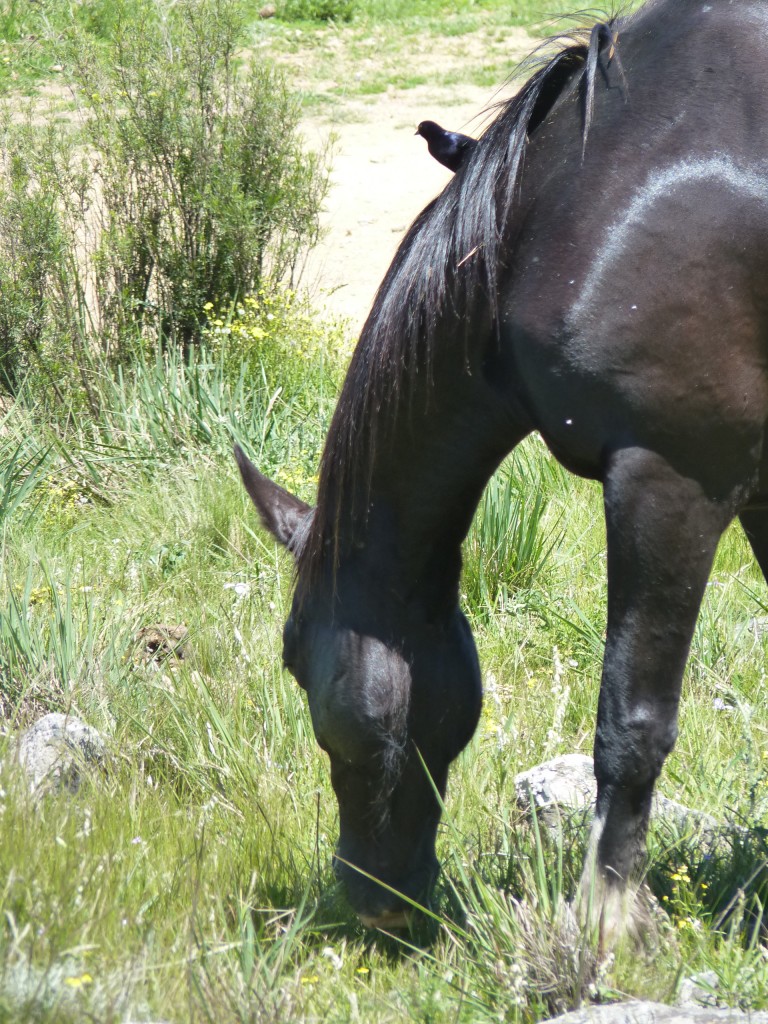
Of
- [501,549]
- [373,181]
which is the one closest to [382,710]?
[501,549]

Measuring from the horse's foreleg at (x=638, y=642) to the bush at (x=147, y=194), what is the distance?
4373 millimetres

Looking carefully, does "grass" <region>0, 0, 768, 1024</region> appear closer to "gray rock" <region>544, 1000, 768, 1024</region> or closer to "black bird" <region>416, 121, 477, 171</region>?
"gray rock" <region>544, 1000, 768, 1024</region>

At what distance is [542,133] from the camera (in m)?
2.48

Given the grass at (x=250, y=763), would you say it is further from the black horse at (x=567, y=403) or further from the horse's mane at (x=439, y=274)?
the horse's mane at (x=439, y=274)

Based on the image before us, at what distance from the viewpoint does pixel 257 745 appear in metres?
3.45

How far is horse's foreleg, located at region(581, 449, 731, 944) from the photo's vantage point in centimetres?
226

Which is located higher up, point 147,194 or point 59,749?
point 147,194

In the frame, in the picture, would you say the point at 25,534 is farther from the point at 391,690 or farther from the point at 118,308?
the point at 391,690

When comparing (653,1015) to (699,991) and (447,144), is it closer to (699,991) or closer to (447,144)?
(699,991)

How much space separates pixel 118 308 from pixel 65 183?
711mm

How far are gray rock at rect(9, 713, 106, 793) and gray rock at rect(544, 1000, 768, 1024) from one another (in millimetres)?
1453

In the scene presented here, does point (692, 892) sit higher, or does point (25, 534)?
point (692, 892)

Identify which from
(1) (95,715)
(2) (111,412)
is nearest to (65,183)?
(2) (111,412)

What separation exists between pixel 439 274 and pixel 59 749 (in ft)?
5.75
